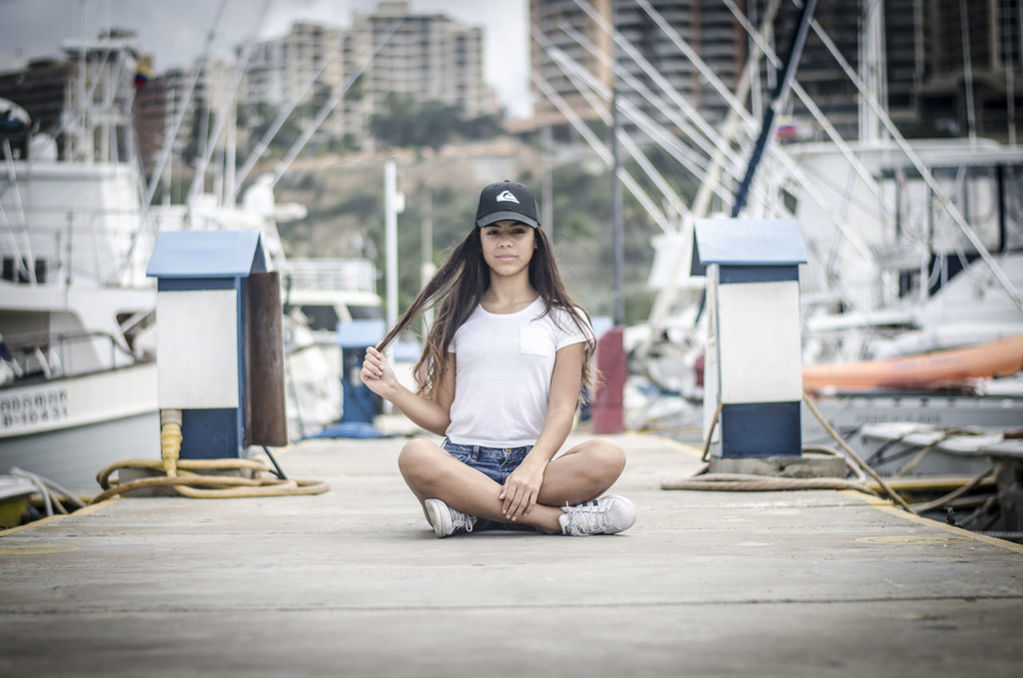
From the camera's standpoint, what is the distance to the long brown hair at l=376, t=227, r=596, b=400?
352 centimetres

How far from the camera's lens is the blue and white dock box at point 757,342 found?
4637mm

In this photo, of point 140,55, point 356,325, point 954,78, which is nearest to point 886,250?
point 356,325

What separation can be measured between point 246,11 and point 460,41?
304 ft

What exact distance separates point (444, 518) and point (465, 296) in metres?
0.84

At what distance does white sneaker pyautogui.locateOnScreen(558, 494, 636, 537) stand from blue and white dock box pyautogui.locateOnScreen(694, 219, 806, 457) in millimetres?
1484

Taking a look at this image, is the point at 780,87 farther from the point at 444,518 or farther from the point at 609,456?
the point at 444,518

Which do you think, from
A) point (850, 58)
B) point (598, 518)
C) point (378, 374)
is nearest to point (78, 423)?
point (378, 374)

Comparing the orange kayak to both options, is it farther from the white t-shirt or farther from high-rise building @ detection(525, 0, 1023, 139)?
high-rise building @ detection(525, 0, 1023, 139)

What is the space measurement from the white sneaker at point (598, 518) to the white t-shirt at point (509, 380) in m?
0.31

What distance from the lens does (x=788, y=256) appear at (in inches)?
183

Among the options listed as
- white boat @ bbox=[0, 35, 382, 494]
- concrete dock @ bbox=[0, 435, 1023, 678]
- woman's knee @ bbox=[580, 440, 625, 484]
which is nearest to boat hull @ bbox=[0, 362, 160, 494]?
white boat @ bbox=[0, 35, 382, 494]

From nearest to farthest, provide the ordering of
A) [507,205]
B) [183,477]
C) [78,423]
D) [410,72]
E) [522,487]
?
1. [522,487]
2. [507,205]
3. [183,477]
4. [78,423]
5. [410,72]

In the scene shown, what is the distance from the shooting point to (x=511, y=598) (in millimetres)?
2262

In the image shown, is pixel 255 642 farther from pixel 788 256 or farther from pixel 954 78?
pixel 954 78
